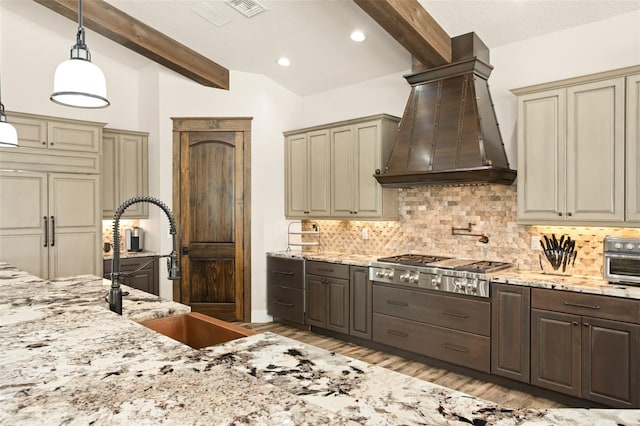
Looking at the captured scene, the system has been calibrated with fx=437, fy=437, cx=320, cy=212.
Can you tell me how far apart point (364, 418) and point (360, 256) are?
165 inches

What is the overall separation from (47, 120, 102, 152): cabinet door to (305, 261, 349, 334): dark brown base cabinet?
9.78ft

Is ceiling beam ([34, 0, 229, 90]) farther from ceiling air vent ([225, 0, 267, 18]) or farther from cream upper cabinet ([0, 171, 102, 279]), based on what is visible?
cream upper cabinet ([0, 171, 102, 279])

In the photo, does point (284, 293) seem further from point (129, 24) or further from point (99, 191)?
point (129, 24)

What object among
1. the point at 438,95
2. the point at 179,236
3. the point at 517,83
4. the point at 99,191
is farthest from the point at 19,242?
the point at 517,83

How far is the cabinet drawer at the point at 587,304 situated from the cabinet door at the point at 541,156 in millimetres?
664

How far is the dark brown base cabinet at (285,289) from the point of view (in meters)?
5.35

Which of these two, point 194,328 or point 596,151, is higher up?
point 596,151

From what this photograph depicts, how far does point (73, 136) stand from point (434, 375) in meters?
4.77

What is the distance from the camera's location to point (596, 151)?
11.2 ft

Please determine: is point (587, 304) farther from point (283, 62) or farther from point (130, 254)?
point (130, 254)

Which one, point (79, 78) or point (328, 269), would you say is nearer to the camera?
point (79, 78)

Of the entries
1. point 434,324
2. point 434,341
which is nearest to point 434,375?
point 434,341

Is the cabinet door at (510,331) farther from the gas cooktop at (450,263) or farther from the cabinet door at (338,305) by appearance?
the cabinet door at (338,305)

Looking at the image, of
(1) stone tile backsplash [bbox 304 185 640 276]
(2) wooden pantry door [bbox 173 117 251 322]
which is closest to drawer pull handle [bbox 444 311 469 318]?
(1) stone tile backsplash [bbox 304 185 640 276]
